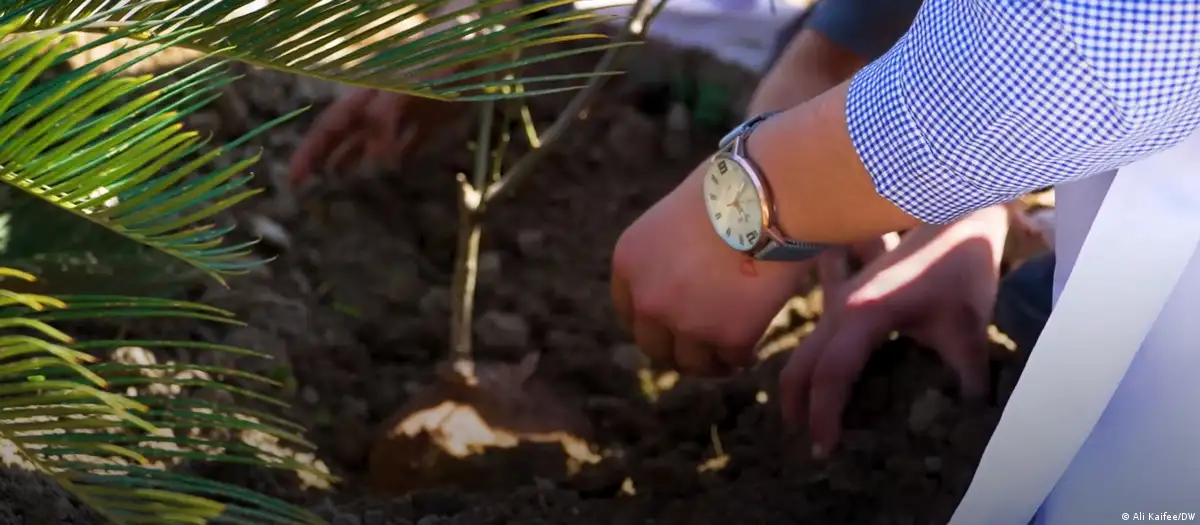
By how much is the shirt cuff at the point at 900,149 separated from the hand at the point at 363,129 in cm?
87

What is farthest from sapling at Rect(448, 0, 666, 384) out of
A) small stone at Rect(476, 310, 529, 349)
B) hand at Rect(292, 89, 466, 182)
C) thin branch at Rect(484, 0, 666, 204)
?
hand at Rect(292, 89, 466, 182)

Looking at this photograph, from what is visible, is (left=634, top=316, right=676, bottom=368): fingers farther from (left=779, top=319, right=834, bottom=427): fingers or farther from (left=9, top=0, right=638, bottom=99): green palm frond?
(left=9, top=0, right=638, bottom=99): green palm frond

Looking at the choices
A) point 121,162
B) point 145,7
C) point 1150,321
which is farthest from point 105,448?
point 1150,321

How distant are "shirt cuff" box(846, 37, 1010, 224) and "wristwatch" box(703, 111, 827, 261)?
127mm

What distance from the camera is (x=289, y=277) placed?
1.72 meters

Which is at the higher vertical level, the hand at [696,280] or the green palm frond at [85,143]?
the green palm frond at [85,143]

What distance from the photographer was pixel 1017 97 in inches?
28.8

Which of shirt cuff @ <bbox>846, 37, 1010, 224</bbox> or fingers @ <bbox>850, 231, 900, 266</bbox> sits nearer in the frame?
shirt cuff @ <bbox>846, 37, 1010, 224</bbox>

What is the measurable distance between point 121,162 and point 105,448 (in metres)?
0.20

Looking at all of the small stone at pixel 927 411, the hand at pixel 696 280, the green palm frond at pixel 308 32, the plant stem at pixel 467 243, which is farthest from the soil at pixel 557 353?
the green palm frond at pixel 308 32

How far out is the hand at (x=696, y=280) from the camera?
107 cm

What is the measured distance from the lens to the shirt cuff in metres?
0.81

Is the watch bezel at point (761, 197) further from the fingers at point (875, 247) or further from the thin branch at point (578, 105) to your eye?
the fingers at point (875, 247)

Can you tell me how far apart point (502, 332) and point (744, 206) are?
72cm
